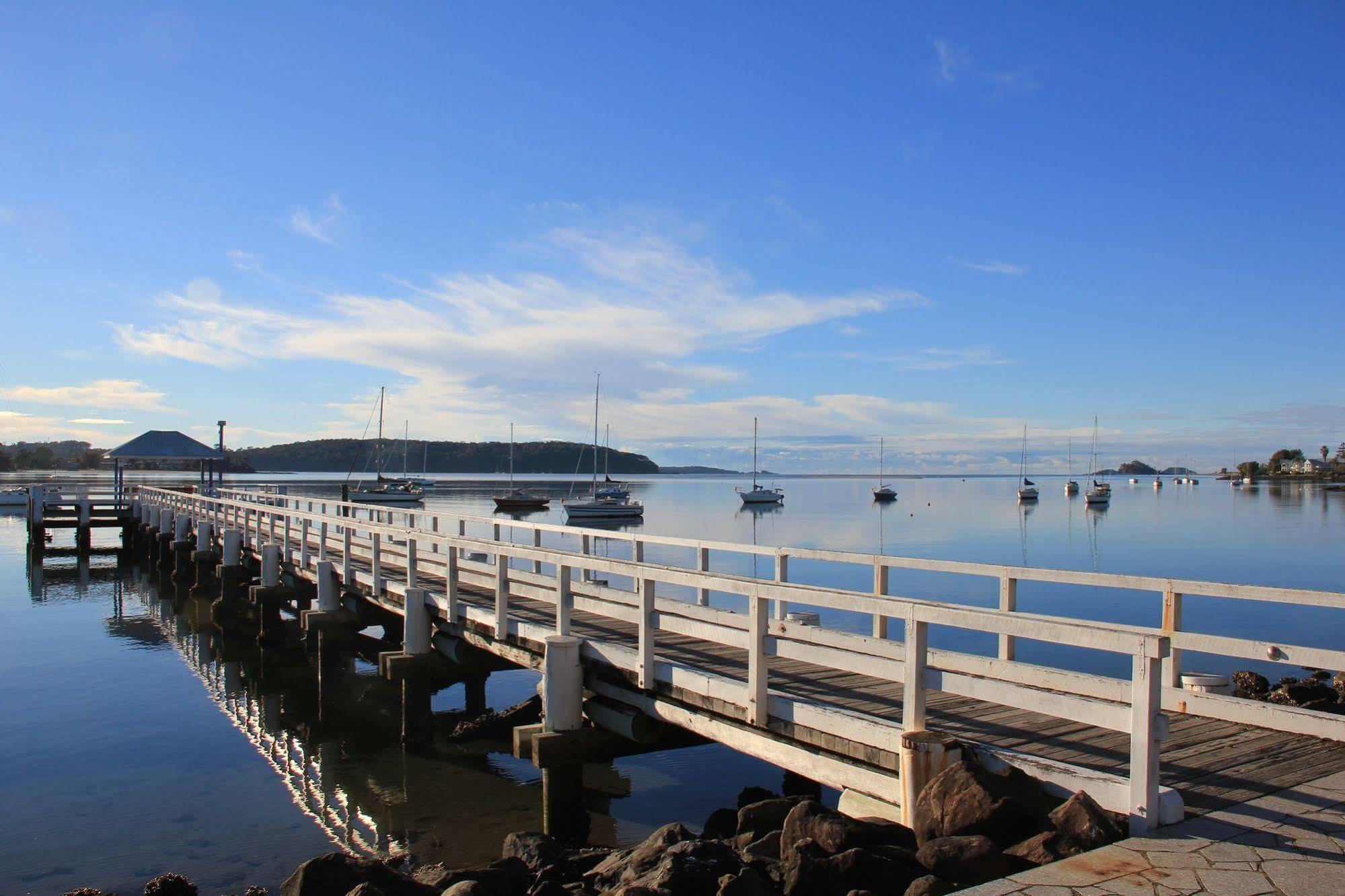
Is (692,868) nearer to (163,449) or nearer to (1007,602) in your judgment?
(1007,602)

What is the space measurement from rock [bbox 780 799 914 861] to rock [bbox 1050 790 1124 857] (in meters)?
1.11

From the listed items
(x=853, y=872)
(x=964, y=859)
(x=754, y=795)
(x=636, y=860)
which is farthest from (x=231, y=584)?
(x=964, y=859)

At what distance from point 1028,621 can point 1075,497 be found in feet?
504

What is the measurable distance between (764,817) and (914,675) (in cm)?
221

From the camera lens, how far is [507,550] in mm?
10656

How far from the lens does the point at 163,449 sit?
4738 centimetres

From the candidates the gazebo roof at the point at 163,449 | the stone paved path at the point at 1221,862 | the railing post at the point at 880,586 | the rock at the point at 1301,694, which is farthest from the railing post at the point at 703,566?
the gazebo roof at the point at 163,449

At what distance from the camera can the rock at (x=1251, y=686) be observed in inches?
500

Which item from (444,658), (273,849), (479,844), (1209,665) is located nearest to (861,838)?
(479,844)

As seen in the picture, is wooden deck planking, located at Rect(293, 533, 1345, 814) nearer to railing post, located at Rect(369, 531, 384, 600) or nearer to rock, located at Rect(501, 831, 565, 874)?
rock, located at Rect(501, 831, 565, 874)

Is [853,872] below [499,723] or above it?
above

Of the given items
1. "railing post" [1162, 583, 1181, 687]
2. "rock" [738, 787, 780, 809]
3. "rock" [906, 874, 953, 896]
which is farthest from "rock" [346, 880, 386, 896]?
"railing post" [1162, 583, 1181, 687]

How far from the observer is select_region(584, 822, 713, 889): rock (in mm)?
6688

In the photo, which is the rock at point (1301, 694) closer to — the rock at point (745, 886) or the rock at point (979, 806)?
the rock at point (979, 806)
